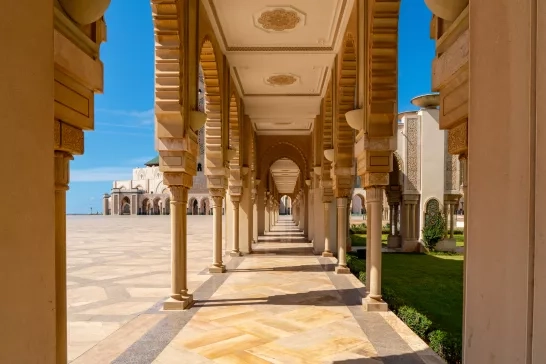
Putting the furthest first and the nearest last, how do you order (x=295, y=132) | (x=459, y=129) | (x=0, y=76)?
(x=295, y=132)
(x=459, y=129)
(x=0, y=76)

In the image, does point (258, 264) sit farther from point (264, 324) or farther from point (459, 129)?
point (459, 129)

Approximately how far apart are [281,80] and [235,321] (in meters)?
6.64

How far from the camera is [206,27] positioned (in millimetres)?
6773

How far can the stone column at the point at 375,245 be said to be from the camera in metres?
5.80

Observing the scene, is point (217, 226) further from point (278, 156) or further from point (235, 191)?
point (278, 156)

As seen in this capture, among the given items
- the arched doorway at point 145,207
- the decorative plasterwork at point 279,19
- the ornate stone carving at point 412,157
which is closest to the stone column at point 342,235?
the decorative plasterwork at point 279,19

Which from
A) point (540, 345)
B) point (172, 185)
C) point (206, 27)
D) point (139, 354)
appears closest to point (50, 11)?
point (540, 345)

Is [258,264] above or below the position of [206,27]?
below

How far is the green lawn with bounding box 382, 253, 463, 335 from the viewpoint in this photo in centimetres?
719

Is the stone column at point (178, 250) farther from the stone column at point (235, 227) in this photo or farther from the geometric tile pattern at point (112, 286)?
the stone column at point (235, 227)

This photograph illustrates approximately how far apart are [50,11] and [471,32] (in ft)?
6.46

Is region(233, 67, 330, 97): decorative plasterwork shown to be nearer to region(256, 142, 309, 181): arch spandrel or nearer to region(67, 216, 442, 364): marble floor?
region(67, 216, 442, 364): marble floor

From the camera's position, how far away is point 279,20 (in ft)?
23.1

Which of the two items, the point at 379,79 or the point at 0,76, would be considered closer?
the point at 0,76
